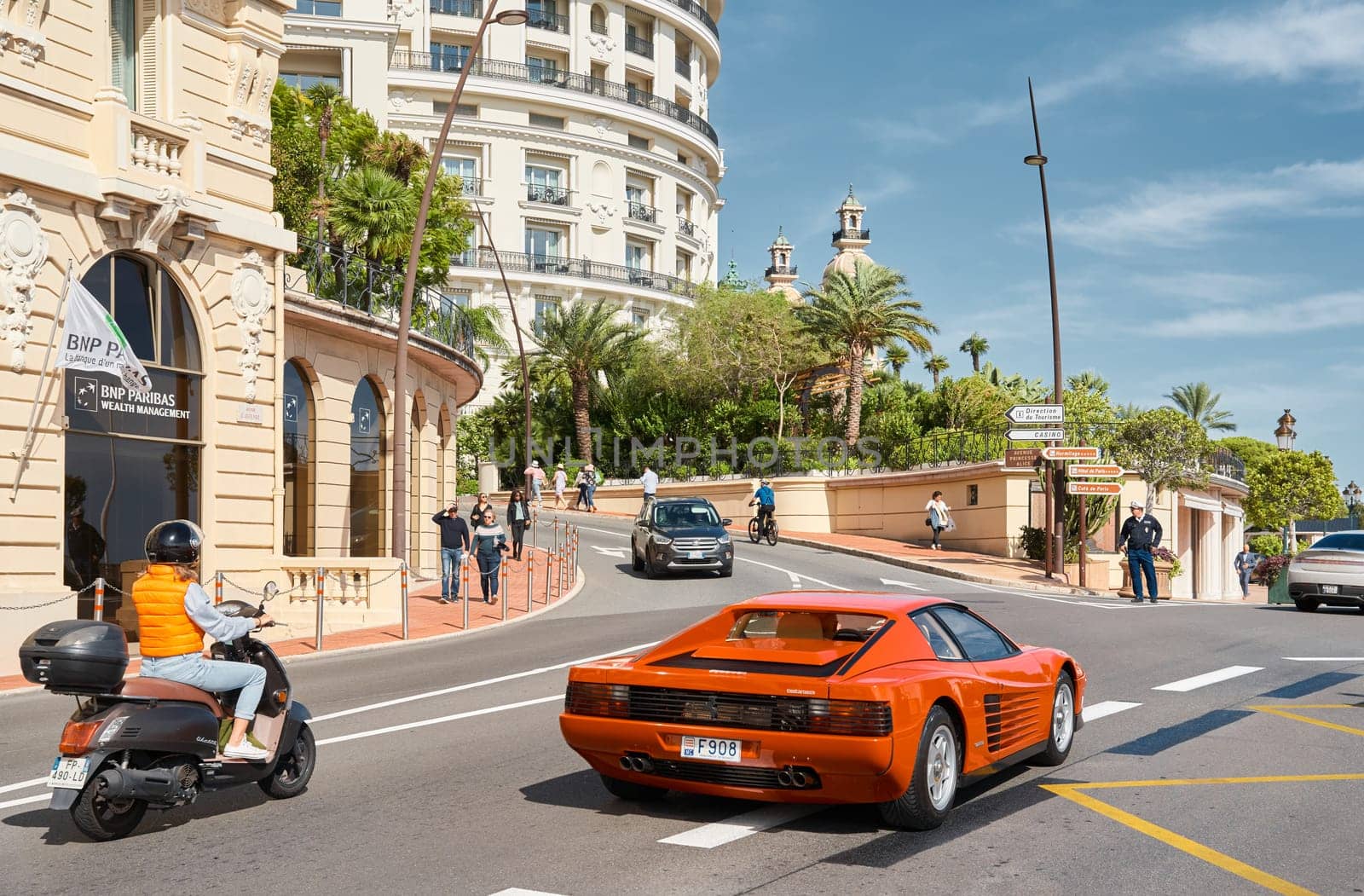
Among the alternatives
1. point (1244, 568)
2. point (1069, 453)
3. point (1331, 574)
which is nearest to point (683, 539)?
point (1069, 453)

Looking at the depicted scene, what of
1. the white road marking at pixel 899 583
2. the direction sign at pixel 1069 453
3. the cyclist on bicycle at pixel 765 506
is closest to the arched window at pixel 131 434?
the white road marking at pixel 899 583

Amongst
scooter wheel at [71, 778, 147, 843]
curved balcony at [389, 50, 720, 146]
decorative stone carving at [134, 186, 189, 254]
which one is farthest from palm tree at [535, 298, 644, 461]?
scooter wheel at [71, 778, 147, 843]

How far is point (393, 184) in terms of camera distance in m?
33.9

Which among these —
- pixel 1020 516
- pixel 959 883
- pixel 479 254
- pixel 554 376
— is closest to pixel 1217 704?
pixel 959 883

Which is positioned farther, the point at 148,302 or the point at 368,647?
the point at 148,302

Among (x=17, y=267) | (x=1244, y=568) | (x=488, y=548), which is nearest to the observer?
(x=17, y=267)

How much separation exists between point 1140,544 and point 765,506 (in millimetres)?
15530

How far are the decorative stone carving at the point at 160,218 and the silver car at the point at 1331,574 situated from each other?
18.8 meters

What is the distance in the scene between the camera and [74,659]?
22.0ft

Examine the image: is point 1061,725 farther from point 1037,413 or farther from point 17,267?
point 1037,413

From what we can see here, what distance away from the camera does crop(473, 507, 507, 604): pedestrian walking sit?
2459cm

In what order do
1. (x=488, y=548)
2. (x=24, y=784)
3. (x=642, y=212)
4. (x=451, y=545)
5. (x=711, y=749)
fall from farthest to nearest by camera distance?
(x=642, y=212)
(x=488, y=548)
(x=451, y=545)
(x=24, y=784)
(x=711, y=749)

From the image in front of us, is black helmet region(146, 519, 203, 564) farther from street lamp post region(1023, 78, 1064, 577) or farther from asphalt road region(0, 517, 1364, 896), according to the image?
street lamp post region(1023, 78, 1064, 577)

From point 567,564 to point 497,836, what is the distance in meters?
21.8
